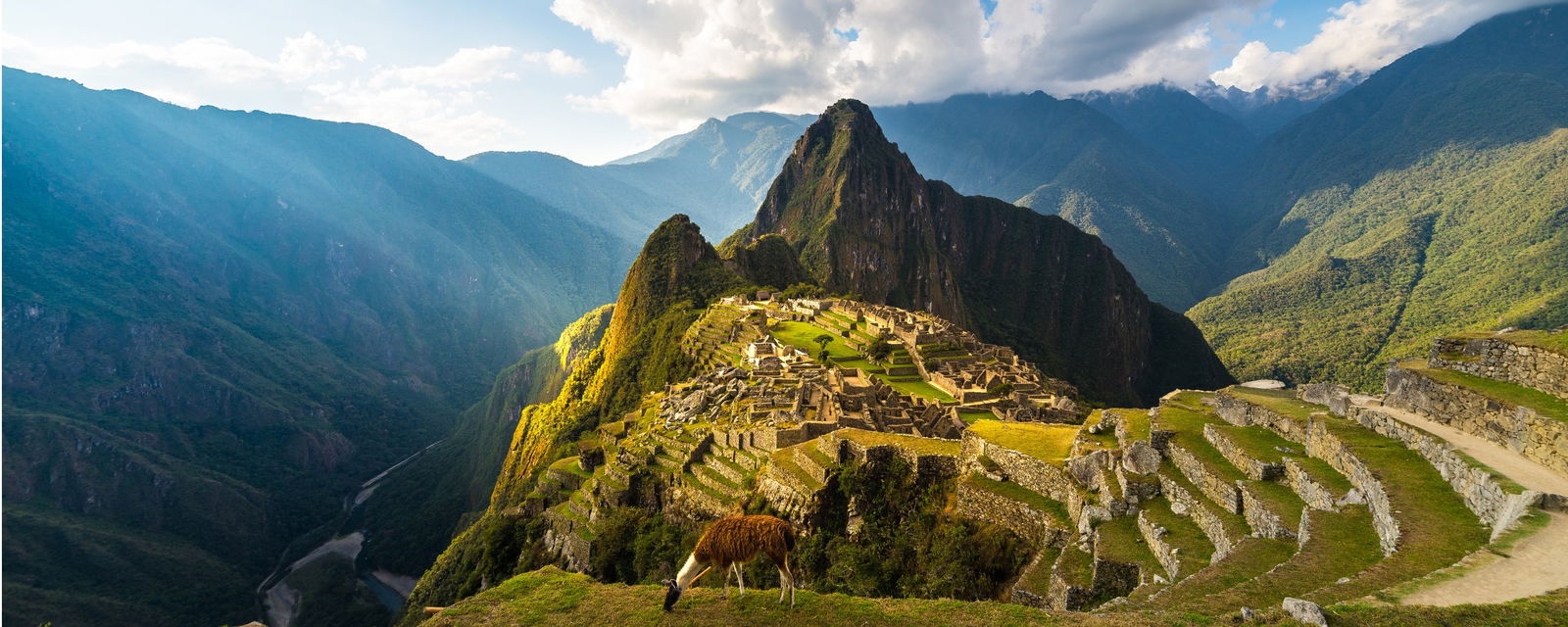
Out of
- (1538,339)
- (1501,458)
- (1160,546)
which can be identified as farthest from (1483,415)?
(1160,546)

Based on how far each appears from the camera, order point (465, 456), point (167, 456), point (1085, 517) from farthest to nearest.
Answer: point (167, 456), point (465, 456), point (1085, 517)

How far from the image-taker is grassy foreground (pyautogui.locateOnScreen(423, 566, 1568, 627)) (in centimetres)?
788

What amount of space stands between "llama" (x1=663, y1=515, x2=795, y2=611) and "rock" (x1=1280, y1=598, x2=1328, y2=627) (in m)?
6.46

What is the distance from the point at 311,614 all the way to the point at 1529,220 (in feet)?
949

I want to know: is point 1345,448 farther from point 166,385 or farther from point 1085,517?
point 166,385

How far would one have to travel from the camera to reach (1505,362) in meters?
14.0

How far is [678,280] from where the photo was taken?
113 meters

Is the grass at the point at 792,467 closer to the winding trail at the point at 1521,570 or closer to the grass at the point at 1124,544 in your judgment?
the grass at the point at 1124,544

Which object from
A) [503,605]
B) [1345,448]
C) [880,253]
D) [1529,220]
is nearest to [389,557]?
[503,605]

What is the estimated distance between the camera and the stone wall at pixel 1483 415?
1136 centimetres

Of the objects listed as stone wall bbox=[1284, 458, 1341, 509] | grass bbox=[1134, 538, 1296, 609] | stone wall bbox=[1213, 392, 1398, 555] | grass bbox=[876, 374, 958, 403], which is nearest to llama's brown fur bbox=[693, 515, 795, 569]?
grass bbox=[1134, 538, 1296, 609]

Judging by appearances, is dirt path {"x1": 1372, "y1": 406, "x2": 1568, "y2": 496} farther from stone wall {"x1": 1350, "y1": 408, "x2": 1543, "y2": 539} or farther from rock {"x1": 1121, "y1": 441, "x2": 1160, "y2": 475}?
rock {"x1": 1121, "y1": 441, "x2": 1160, "y2": 475}

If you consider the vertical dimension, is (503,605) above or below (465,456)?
above

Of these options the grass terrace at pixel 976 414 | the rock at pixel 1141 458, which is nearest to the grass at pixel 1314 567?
the rock at pixel 1141 458
